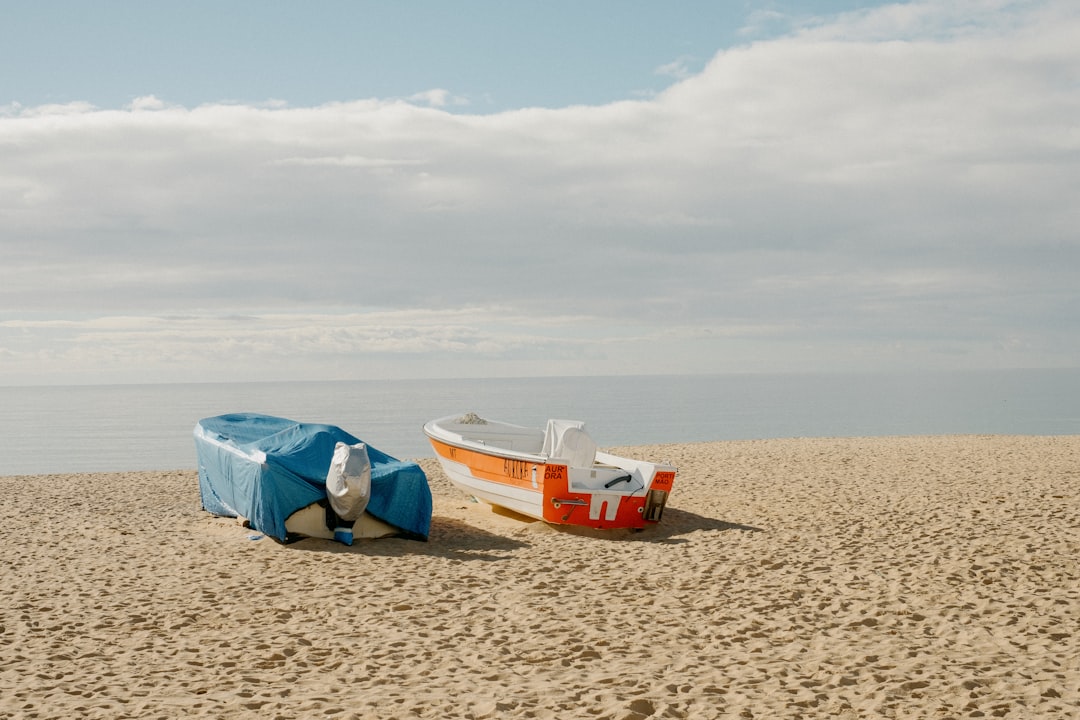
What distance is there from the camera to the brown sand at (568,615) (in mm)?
6160

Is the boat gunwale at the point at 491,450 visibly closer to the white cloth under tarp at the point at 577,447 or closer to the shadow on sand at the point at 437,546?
the white cloth under tarp at the point at 577,447

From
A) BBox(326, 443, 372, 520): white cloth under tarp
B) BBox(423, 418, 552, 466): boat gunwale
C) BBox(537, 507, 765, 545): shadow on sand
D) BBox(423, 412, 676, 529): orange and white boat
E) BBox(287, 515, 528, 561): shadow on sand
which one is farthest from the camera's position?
BBox(423, 418, 552, 466): boat gunwale

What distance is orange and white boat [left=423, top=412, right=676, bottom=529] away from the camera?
12680mm

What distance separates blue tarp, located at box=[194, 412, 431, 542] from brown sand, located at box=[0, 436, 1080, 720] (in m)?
0.38

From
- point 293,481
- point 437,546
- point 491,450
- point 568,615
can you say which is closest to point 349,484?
point 293,481

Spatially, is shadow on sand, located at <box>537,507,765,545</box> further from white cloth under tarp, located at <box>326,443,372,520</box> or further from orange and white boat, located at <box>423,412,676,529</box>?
white cloth under tarp, located at <box>326,443,372,520</box>

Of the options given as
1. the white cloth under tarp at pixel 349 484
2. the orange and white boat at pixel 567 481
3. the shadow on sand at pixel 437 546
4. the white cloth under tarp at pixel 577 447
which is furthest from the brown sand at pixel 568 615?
the white cloth under tarp at pixel 577 447

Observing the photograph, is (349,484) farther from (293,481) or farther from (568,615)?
(568,615)

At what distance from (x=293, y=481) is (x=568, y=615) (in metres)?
4.99

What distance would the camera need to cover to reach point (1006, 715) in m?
5.73

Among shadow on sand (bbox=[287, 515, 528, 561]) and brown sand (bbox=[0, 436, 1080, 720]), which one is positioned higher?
brown sand (bbox=[0, 436, 1080, 720])

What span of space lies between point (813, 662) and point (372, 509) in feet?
22.0

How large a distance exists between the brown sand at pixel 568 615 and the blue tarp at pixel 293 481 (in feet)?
1.24

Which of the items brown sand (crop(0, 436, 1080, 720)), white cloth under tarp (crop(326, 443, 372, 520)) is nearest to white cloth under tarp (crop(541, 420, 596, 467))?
brown sand (crop(0, 436, 1080, 720))
